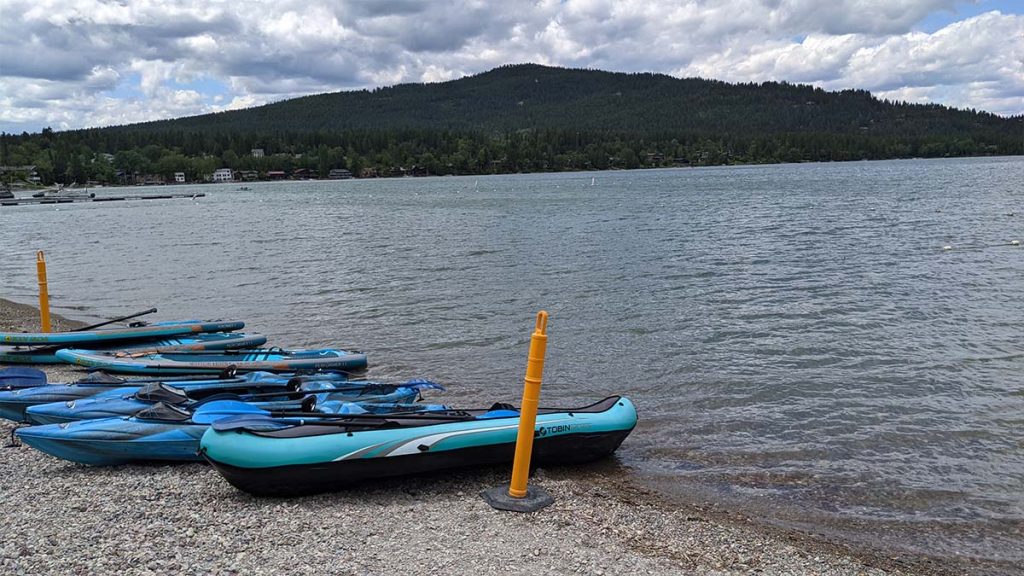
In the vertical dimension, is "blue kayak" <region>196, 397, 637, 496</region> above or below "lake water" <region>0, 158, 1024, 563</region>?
above

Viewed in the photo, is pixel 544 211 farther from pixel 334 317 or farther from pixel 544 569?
pixel 544 569

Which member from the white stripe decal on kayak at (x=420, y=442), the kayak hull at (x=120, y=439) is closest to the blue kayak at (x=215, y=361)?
the kayak hull at (x=120, y=439)

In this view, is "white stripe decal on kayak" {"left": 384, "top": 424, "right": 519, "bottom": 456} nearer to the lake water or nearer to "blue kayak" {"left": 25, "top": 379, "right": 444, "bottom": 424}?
"blue kayak" {"left": 25, "top": 379, "right": 444, "bottom": 424}

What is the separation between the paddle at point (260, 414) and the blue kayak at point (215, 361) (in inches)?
144

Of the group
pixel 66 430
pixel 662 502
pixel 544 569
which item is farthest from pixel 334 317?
pixel 544 569

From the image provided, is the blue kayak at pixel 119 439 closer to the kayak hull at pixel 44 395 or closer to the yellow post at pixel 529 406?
the kayak hull at pixel 44 395

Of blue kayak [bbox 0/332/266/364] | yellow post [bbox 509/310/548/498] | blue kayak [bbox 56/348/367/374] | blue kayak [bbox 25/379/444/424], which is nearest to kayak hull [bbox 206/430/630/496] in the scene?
yellow post [bbox 509/310/548/498]

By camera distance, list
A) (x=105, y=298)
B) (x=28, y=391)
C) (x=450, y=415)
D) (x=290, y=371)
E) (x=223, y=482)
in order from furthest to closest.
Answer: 1. (x=105, y=298)
2. (x=290, y=371)
3. (x=28, y=391)
4. (x=450, y=415)
5. (x=223, y=482)

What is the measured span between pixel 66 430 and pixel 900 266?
28.5 metres

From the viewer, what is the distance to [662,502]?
9.27 meters

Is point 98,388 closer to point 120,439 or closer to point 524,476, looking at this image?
point 120,439

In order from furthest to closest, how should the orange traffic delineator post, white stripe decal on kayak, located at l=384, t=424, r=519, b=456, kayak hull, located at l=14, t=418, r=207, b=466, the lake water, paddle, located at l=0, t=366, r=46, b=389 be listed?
paddle, located at l=0, t=366, r=46, b=389 → the lake water → kayak hull, located at l=14, t=418, r=207, b=466 → white stripe decal on kayak, located at l=384, t=424, r=519, b=456 → the orange traffic delineator post

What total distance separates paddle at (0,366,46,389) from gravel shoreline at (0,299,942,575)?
280cm

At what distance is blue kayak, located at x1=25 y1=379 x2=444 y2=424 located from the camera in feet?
33.9
